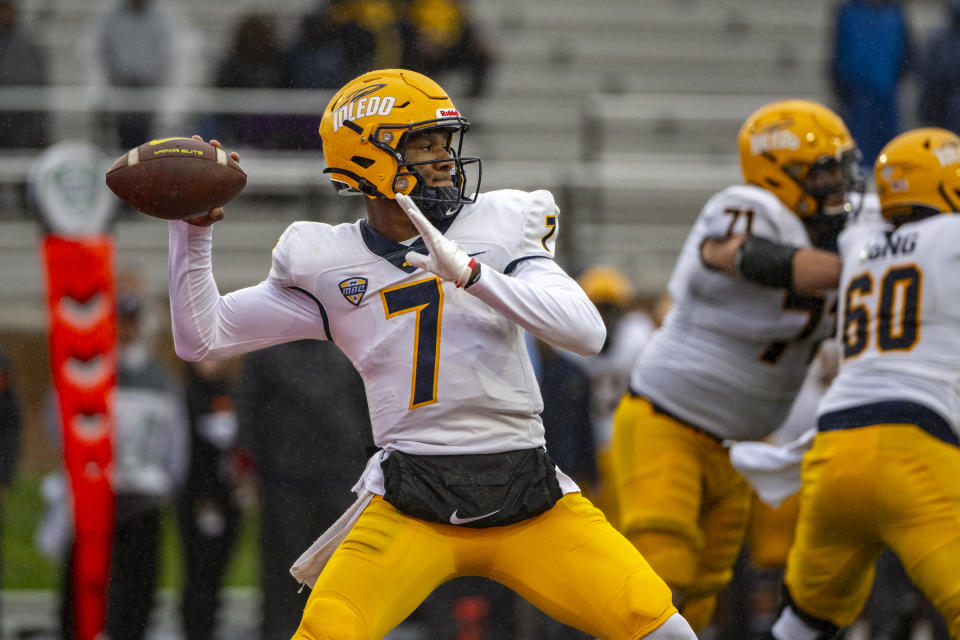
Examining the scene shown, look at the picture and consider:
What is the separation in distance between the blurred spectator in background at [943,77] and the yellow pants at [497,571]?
20.5ft

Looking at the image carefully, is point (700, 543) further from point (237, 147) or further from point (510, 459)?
point (237, 147)

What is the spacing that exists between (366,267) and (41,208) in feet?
11.9

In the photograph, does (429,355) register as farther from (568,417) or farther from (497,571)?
(568,417)

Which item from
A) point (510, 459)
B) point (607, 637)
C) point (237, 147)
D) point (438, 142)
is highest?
point (438, 142)

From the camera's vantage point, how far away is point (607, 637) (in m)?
3.42

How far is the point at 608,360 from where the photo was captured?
7434 mm

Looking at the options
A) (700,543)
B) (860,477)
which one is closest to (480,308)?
(860,477)

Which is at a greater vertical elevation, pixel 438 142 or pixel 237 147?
pixel 438 142

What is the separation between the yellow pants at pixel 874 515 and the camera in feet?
13.5

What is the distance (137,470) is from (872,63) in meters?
5.27

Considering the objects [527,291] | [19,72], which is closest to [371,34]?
[19,72]

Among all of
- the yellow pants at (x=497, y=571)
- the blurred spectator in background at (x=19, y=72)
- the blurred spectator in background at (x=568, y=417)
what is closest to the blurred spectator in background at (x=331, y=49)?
the blurred spectator in background at (x=19, y=72)

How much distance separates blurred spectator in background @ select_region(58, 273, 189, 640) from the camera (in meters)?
6.39

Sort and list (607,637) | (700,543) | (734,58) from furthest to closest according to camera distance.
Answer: (734,58) → (700,543) → (607,637)
